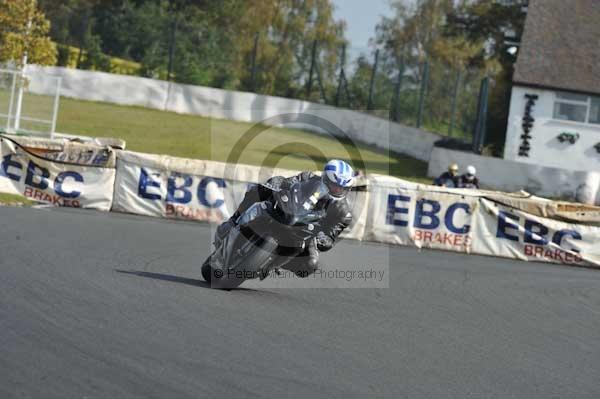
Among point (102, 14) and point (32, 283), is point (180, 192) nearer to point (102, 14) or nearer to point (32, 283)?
point (32, 283)

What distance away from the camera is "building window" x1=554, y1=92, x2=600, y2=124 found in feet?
104

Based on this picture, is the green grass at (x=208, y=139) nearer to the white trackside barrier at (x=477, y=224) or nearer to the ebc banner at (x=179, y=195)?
the ebc banner at (x=179, y=195)

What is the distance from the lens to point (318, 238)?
9.26 m

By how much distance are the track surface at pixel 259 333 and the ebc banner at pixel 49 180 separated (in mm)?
4126

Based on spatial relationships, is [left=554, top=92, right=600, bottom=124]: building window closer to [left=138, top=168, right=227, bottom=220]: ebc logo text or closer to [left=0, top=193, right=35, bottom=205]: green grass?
[left=138, top=168, right=227, bottom=220]: ebc logo text

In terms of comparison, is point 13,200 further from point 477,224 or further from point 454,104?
point 454,104

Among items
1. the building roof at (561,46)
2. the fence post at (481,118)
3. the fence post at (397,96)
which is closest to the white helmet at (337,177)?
the fence post at (481,118)

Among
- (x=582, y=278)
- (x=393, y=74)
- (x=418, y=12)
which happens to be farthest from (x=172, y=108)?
(x=418, y=12)

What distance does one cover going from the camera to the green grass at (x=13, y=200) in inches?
648

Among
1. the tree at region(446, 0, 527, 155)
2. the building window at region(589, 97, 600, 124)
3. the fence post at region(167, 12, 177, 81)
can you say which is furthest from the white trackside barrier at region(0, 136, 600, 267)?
the tree at region(446, 0, 527, 155)

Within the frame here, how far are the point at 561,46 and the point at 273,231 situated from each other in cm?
2644

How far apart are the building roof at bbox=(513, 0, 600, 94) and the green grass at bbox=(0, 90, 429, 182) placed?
488 centimetres

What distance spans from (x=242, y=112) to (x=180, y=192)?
1911cm

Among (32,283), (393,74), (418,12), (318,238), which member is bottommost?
(32,283)
